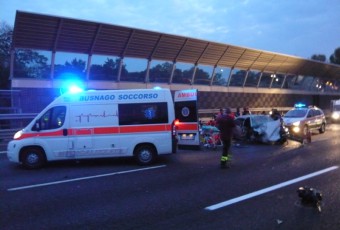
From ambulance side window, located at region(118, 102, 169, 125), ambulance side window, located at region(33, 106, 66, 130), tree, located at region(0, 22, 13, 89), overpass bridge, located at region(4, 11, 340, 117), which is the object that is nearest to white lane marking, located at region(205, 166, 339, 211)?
ambulance side window, located at region(118, 102, 169, 125)

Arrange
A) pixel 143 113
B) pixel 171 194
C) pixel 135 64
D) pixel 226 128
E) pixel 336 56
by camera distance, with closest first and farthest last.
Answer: pixel 171 194, pixel 226 128, pixel 143 113, pixel 135 64, pixel 336 56

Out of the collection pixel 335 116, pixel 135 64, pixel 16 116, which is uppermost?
pixel 135 64

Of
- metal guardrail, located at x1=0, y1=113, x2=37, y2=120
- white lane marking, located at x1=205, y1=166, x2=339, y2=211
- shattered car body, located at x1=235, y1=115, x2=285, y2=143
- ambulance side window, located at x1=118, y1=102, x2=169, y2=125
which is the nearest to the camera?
white lane marking, located at x1=205, y1=166, x2=339, y2=211

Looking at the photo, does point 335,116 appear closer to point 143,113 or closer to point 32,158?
point 143,113

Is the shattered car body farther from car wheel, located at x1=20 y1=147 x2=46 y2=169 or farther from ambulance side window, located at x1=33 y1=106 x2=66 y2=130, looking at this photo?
car wheel, located at x1=20 y1=147 x2=46 y2=169

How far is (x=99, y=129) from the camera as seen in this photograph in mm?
12727

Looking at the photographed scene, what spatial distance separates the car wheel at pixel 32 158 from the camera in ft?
40.4

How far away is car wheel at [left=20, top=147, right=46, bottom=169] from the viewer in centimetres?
1233

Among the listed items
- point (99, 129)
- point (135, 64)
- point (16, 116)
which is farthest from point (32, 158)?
point (135, 64)

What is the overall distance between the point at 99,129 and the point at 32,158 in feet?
7.08

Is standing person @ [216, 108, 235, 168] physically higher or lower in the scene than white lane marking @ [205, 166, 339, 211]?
higher

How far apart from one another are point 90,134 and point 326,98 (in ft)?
140

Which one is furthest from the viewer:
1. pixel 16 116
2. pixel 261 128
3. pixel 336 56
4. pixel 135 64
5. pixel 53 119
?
pixel 336 56

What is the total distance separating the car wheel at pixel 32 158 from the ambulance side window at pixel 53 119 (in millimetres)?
695
